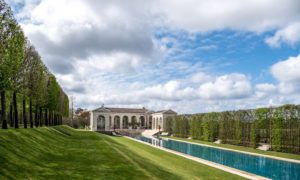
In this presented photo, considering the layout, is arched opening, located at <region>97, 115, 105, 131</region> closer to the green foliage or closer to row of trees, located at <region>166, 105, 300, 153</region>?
row of trees, located at <region>166, 105, 300, 153</region>

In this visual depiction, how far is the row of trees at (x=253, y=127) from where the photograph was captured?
30.4m

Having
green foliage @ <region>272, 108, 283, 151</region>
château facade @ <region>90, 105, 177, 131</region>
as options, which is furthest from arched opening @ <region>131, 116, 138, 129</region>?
green foliage @ <region>272, 108, 283, 151</region>

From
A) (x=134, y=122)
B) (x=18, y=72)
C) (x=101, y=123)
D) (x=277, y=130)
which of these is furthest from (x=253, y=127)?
(x=134, y=122)

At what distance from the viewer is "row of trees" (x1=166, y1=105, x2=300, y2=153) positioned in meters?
30.4

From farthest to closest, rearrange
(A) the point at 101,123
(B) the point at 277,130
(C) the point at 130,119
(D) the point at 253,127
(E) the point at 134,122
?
1. (E) the point at 134,122
2. (C) the point at 130,119
3. (A) the point at 101,123
4. (D) the point at 253,127
5. (B) the point at 277,130

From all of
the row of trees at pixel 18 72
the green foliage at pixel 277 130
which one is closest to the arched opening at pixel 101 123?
the row of trees at pixel 18 72

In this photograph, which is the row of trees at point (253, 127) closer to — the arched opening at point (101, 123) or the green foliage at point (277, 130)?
the green foliage at point (277, 130)

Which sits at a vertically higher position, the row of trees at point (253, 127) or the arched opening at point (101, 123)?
the row of trees at point (253, 127)

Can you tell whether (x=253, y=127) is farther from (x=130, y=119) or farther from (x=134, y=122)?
(x=134, y=122)

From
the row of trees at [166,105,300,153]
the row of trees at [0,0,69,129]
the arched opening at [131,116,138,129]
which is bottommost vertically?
the arched opening at [131,116,138,129]

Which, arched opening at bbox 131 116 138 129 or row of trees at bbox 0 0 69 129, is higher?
row of trees at bbox 0 0 69 129

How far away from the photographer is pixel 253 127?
1406 inches

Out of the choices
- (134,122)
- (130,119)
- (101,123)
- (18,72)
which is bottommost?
(134,122)

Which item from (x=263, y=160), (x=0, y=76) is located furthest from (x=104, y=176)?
(x=263, y=160)
